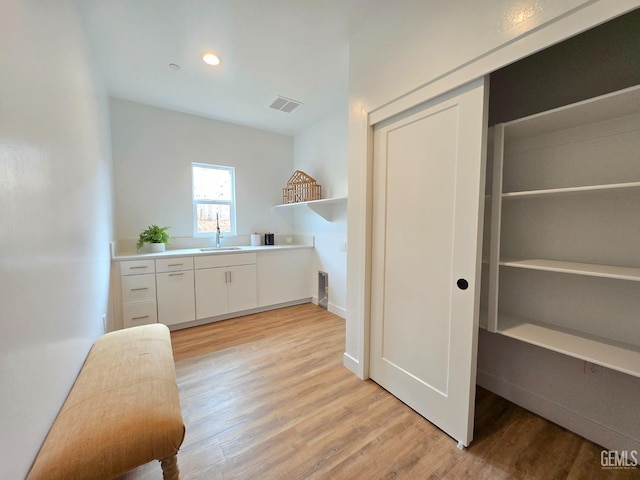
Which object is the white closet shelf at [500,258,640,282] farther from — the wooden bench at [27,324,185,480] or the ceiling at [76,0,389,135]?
the ceiling at [76,0,389,135]

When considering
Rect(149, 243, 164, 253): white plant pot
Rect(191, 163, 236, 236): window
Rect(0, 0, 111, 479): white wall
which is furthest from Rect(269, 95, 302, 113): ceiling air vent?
Rect(149, 243, 164, 253): white plant pot

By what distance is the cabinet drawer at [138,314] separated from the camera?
2637 mm

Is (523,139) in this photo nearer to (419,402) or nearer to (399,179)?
(399,179)

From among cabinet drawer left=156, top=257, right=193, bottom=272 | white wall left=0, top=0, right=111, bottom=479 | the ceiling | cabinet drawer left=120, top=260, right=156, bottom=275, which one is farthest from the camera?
cabinet drawer left=156, top=257, right=193, bottom=272

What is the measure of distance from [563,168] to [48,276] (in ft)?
8.72

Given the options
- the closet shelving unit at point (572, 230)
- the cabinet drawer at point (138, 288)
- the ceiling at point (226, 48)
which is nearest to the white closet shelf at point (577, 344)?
the closet shelving unit at point (572, 230)

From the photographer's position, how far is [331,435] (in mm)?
1479

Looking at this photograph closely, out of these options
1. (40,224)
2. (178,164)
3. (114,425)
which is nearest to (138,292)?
(178,164)

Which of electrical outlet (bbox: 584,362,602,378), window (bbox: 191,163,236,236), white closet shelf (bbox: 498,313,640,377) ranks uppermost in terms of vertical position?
window (bbox: 191,163,236,236)

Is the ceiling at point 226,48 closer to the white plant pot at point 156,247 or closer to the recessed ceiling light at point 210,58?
the recessed ceiling light at point 210,58

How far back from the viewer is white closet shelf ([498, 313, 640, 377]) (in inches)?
43.7

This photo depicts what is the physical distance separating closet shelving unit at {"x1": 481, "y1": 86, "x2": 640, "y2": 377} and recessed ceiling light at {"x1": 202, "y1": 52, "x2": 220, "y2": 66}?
7.57 ft

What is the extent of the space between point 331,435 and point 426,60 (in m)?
2.29

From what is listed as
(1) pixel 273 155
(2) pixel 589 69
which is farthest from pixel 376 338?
(1) pixel 273 155
